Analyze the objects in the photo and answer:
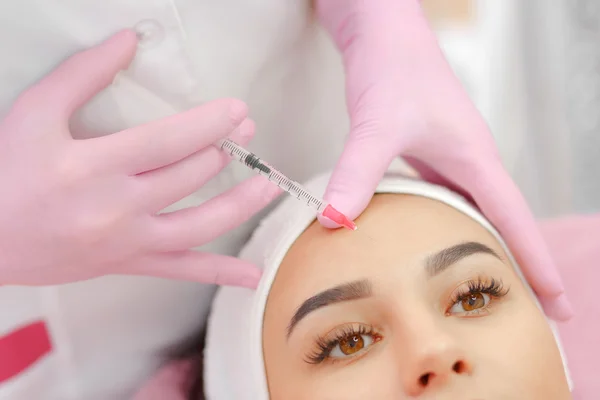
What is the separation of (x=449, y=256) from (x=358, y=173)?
157mm

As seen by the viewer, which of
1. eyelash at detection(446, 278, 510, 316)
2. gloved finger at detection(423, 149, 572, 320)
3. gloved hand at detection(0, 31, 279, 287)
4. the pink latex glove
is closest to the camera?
gloved hand at detection(0, 31, 279, 287)

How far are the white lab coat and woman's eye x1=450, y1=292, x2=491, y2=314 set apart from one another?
39 centimetres

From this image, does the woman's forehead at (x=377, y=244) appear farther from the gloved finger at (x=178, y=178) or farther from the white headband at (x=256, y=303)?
the gloved finger at (x=178, y=178)

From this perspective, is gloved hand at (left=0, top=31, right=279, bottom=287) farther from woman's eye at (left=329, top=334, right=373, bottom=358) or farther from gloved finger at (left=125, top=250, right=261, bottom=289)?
woman's eye at (left=329, top=334, right=373, bottom=358)

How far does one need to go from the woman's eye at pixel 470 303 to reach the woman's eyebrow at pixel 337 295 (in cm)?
13

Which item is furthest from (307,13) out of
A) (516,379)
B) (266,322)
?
(516,379)

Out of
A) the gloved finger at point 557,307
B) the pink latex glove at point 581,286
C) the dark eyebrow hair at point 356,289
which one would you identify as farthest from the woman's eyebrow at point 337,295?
the pink latex glove at point 581,286

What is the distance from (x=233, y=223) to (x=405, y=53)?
36 cm

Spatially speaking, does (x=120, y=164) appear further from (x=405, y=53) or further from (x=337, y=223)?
(x=405, y=53)

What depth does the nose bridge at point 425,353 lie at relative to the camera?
2.25ft

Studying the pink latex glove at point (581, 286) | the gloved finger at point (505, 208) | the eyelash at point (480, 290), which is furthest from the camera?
the pink latex glove at point (581, 286)

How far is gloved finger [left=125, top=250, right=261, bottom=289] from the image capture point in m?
0.78

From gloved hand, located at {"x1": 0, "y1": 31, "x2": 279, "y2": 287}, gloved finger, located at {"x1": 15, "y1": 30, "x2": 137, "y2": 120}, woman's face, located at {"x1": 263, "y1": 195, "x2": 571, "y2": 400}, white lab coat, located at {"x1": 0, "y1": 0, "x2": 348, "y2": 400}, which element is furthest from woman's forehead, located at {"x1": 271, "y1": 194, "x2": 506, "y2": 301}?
gloved finger, located at {"x1": 15, "y1": 30, "x2": 137, "y2": 120}

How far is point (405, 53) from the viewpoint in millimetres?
886
